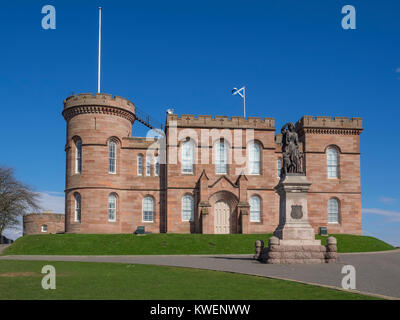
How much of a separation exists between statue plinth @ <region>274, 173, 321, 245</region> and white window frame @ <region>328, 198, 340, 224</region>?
2151 centimetres

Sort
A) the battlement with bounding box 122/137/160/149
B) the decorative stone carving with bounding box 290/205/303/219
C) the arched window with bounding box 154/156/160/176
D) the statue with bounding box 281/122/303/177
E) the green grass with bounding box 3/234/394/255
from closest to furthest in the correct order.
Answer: the decorative stone carving with bounding box 290/205/303/219 → the statue with bounding box 281/122/303/177 → the green grass with bounding box 3/234/394/255 → the battlement with bounding box 122/137/160/149 → the arched window with bounding box 154/156/160/176

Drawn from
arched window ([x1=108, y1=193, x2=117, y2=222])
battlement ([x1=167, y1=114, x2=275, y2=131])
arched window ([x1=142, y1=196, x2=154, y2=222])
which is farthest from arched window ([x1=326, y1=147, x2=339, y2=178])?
arched window ([x1=108, y1=193, x2=117, y2=222])

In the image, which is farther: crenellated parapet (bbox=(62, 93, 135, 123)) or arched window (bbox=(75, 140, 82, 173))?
arched window (bbox=(75, 140, 82, 173))

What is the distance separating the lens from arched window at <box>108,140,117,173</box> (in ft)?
127

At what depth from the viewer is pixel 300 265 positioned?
60.8ft

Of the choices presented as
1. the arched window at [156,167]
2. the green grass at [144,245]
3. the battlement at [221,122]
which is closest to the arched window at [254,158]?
the battlement at [221,122]

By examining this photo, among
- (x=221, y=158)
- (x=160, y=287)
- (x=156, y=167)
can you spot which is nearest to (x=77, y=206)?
(x=156, y=167)

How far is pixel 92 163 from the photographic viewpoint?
124ft

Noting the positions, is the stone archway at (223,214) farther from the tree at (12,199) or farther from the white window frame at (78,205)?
the tree at (12,199)

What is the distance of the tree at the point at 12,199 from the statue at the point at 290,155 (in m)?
37.9

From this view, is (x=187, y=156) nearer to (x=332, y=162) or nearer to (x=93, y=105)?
(x=93, y=105)

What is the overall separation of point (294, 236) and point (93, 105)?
2396 cm

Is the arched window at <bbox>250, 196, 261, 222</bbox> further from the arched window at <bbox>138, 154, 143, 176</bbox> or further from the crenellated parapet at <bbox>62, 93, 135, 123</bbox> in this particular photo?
the crenellated parapet at <bbox>62, 93, 135, 123</bbox>

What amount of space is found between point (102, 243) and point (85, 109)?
13.2 meters
